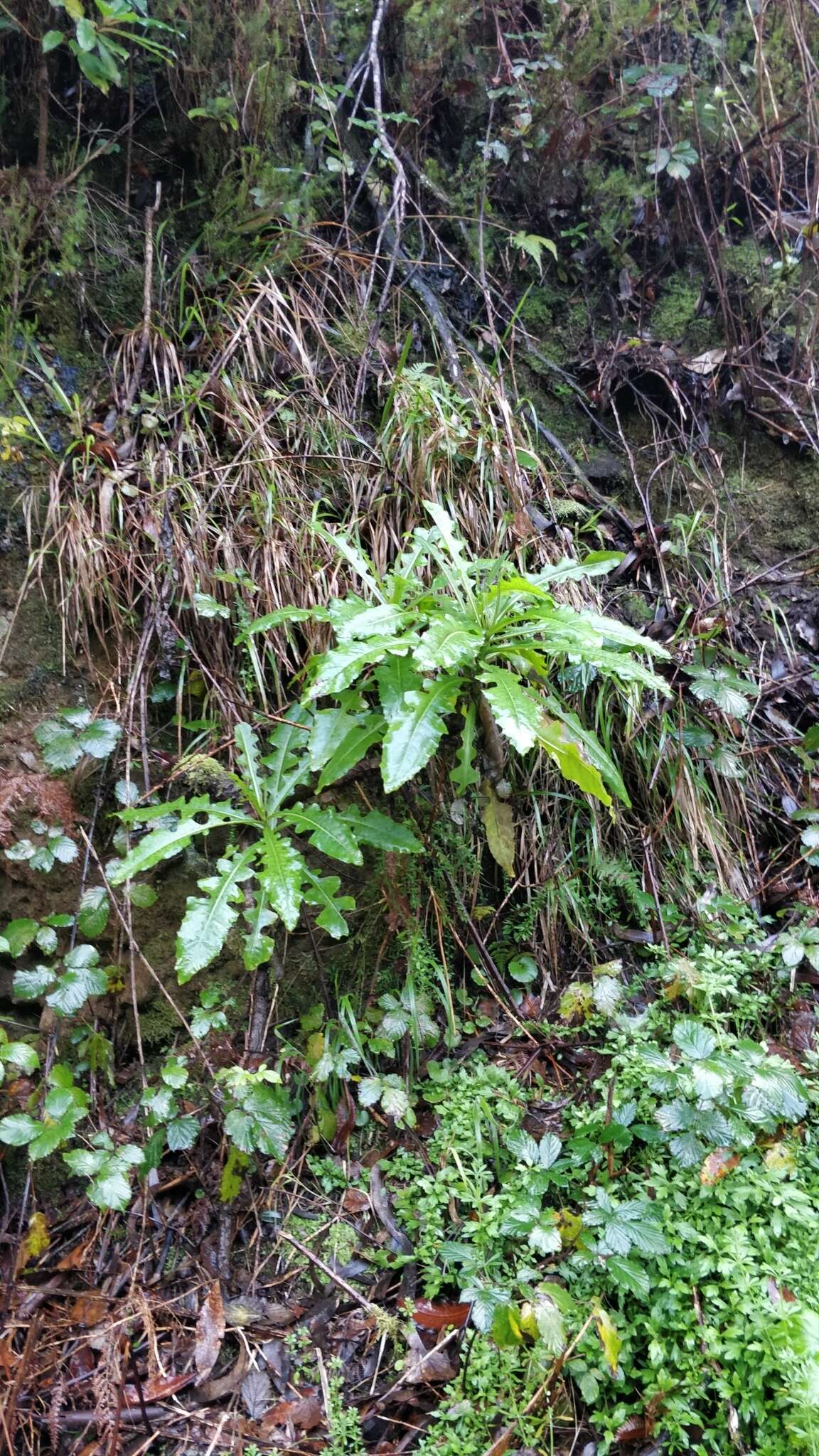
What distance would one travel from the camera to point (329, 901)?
2.03 metres

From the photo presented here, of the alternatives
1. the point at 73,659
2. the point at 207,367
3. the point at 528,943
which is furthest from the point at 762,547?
the point at 73,659

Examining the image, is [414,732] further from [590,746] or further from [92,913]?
[92,913]

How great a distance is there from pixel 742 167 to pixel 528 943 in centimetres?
345

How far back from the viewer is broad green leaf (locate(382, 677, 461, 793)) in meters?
1.88

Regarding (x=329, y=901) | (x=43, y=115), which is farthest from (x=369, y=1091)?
(x=43, y=115)

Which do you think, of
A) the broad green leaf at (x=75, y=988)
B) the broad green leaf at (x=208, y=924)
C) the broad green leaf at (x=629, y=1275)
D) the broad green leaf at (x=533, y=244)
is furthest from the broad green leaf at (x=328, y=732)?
the broad green leaf at (x=533, y=244)

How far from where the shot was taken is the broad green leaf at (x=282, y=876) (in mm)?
1910

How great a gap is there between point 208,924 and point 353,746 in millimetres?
575

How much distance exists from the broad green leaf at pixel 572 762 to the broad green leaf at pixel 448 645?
26 cm

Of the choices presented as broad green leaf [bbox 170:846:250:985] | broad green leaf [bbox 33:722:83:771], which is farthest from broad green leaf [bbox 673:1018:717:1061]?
broad green leaf [bbox 33:722:83:771]

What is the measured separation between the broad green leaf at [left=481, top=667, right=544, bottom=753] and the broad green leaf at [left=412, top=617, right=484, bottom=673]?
0.25 feet

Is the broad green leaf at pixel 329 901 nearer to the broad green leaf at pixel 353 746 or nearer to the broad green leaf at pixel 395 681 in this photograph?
the broad green leaf at pixel 353 746

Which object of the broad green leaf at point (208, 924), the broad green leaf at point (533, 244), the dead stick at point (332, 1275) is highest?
the broad green leaf at point (533, 244)

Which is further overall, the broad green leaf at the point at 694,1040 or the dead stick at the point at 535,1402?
the broad green leaf at the point at 694,1040
